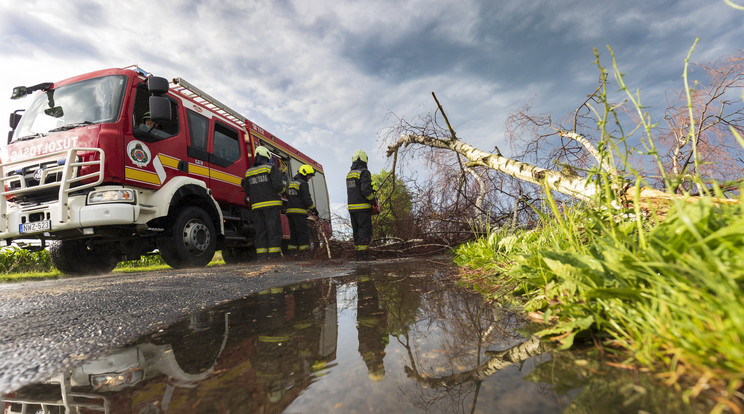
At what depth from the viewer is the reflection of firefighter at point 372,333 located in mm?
1064

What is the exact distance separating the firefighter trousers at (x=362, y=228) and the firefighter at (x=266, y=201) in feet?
4.87

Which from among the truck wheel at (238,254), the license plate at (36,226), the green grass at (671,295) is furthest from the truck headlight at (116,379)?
the truck wheel at (238,254)

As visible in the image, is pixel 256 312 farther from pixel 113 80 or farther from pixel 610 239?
pixel 113 80

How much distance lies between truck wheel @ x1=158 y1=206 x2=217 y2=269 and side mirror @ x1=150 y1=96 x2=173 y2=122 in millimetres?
1490

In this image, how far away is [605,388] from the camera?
0.76m

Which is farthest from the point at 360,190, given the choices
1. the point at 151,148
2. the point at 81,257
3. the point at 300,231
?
the point at 81,257

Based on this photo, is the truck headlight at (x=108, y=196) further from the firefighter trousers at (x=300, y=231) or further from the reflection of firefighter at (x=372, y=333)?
the reflection of firefighter at (x=372, y=333)

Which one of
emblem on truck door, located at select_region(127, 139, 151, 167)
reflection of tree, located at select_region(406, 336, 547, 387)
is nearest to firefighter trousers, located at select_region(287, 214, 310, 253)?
emblem on truck door, located at select_region(127, 139, 151, 167)

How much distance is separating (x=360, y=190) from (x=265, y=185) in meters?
1.86

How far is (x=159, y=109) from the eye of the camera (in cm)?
449

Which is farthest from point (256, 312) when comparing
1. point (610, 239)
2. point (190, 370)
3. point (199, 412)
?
point (610, 239)

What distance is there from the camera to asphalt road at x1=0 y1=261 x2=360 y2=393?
1256 millimetres

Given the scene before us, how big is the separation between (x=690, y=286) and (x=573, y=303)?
0.36 metres

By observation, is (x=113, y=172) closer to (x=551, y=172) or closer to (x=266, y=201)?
(x=266, y=201)
